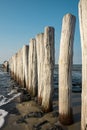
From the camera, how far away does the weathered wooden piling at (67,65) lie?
15.5 feet

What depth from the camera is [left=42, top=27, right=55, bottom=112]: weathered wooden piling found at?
5.78 metres

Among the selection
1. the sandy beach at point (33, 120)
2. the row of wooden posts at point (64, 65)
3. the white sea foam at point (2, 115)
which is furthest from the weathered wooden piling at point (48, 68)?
the white sea foam at point (2, 115)

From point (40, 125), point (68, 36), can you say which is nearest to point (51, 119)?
point (40, 125)

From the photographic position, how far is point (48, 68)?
583cm

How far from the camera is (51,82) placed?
19.0 feet

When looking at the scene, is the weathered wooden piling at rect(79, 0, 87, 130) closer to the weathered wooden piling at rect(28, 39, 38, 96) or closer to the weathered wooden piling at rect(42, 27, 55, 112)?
the weathered wooden piling at rect(42, 27, 55, 112)

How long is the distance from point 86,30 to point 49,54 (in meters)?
2.39

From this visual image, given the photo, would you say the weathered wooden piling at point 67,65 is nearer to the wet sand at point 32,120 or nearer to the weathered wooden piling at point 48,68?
the wet sand at point 32,120

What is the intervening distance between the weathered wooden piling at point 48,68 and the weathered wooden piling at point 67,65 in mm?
961

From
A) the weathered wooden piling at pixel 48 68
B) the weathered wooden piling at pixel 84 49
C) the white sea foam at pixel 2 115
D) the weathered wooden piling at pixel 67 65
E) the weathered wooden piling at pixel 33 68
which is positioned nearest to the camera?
the weathered wooden piling at pixel 84 49

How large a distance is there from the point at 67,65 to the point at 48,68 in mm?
1133

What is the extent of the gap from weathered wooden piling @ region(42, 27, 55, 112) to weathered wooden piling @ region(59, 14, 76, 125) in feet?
3.15

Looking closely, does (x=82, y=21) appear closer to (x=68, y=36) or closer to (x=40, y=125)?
(x=68, y=36)

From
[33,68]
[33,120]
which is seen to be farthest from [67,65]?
[33,68]
